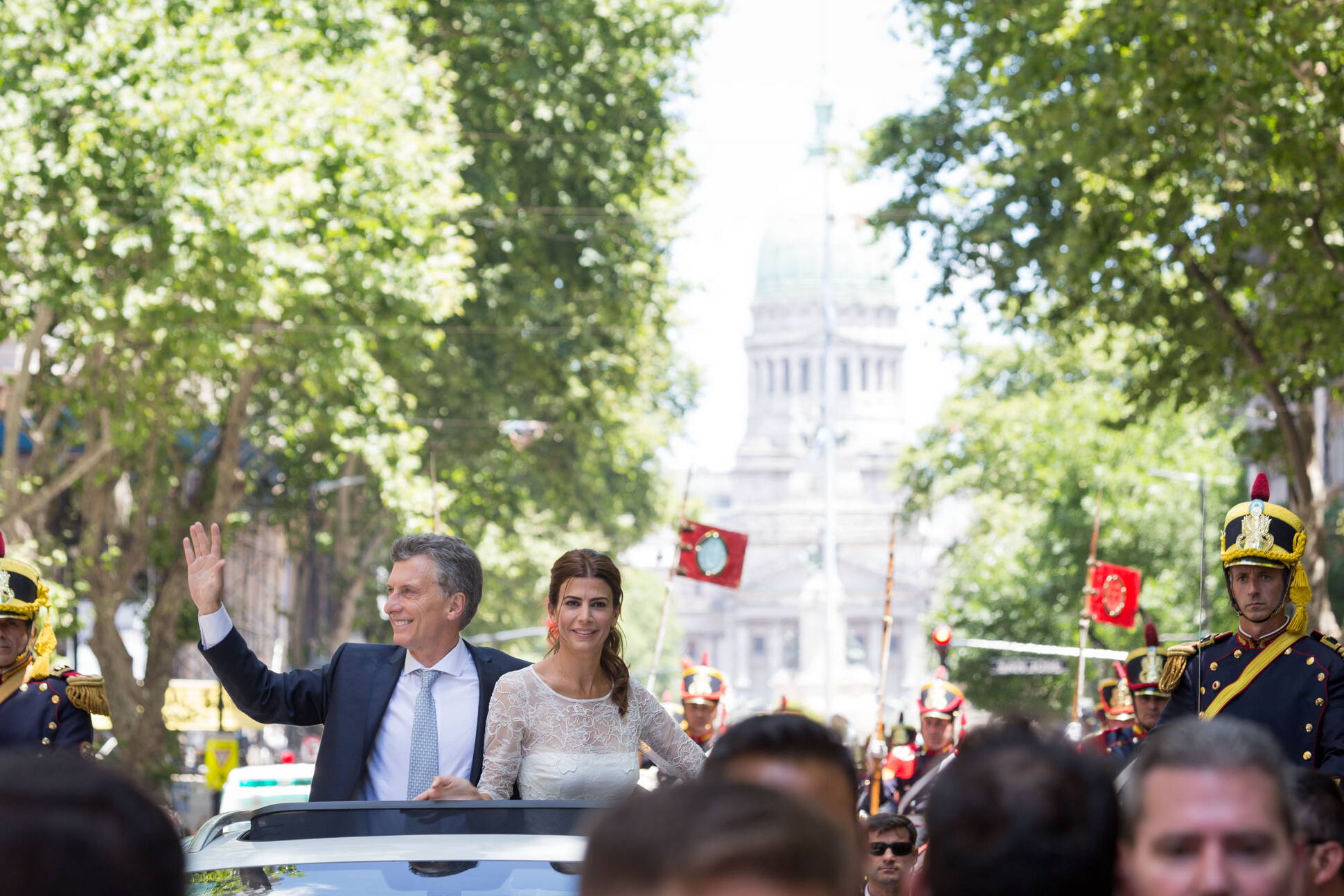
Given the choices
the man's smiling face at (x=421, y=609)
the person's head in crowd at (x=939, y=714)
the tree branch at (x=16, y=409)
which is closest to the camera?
the man's smiling face at (x=421, y=609)

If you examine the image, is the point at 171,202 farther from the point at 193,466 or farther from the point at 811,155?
the point at 811,155

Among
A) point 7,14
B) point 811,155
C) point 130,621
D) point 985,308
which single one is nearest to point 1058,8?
point 985,308

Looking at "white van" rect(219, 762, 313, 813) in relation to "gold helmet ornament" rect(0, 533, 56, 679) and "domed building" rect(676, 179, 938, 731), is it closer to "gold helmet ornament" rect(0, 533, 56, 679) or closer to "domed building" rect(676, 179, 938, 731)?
"gold helmet ornament" rect(0, 533, 56, 679)

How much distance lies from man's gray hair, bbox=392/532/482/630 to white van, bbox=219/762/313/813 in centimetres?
481

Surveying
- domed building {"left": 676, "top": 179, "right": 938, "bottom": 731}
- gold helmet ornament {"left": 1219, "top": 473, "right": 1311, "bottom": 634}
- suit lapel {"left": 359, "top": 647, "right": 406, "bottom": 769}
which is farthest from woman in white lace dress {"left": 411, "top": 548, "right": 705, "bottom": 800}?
domed building {"left": 676, "top": 179, "right": 938, "bottom": 731}

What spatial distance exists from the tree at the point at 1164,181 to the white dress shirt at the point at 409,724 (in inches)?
390

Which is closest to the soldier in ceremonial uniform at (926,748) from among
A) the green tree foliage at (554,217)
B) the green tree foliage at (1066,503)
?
the green tree foliage at (554,217)

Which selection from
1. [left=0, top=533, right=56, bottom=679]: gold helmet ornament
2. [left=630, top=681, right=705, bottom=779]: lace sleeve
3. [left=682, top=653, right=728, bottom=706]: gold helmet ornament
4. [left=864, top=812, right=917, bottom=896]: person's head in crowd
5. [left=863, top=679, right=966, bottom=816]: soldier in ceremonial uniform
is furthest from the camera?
[left=682, top=653, right=728, bottom=706]: gold helmet ornament

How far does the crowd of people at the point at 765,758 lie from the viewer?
6.44 ft

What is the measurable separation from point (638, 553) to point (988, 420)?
8252 centimetres

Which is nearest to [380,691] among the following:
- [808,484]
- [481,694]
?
[481,694]

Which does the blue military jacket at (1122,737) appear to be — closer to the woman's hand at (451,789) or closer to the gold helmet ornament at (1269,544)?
the gold helmet ornament at (1269,544)

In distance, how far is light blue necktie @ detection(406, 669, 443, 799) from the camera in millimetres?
6523

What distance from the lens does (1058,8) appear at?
17.4 m
